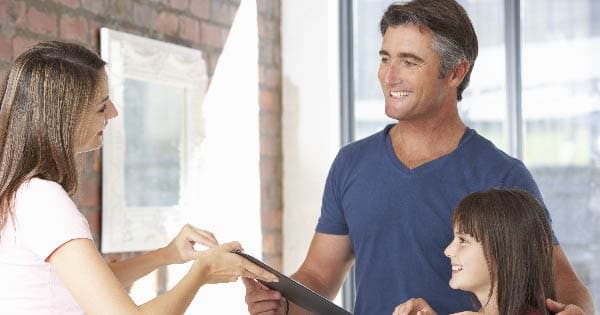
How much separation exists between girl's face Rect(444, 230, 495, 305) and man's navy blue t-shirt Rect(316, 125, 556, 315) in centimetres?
19

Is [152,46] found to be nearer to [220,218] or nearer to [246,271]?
[220,218]

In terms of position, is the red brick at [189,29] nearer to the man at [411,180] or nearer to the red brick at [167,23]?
the red brick at [167,23]

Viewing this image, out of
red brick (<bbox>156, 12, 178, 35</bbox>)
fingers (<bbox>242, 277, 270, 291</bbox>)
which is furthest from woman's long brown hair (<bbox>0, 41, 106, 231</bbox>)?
red brick (<bbox>156, 12, 178, 35</bbox>)

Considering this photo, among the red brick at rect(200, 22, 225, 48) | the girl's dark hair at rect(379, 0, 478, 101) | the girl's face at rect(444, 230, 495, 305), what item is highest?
the red brick at rect(200, 22, 225, 48)

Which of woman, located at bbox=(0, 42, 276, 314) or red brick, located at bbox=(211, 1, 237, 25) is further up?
red brick, located at bbox=(211, 1, 237, 25)

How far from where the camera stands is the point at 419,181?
2.17m

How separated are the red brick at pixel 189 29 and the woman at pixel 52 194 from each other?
1.65m

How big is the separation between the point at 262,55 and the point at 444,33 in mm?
1826

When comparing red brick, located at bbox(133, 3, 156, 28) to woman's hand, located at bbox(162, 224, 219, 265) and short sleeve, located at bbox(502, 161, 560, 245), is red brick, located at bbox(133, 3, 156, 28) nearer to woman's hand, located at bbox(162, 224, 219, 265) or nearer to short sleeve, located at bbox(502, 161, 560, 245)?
woman's hand, located at bbox(162, 224, 219, 265)

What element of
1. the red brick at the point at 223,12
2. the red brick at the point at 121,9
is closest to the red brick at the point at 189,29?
the red brick at the point at 223,12

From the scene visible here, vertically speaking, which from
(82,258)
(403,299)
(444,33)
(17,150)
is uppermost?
(444,33)

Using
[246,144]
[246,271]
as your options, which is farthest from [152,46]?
[246,271]

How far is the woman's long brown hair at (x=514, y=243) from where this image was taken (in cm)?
183

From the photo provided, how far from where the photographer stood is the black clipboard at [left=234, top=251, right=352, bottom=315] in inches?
75.4
